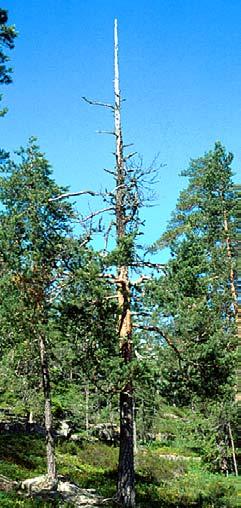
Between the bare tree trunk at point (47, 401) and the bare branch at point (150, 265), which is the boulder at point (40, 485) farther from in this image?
the bare branch at point (150, 265)

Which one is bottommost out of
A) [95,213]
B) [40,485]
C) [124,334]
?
[40,485]

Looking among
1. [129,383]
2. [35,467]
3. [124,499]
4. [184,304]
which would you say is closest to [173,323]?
[184,304]

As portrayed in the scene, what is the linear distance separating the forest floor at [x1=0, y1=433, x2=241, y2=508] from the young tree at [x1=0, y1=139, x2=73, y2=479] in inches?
109

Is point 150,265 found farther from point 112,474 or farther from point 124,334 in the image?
point 112,474

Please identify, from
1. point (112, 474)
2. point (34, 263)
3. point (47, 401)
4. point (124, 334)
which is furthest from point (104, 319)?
point (112, 474)

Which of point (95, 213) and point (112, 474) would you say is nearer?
point (95, 213)

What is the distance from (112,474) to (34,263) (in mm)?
10988

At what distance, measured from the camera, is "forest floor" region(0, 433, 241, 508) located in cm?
1419

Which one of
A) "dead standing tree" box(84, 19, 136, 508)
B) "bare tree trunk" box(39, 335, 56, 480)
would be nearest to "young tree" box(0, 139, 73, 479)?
"bare tree trunk" box(39, 335, 56, 480)

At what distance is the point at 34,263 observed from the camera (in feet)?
40.4

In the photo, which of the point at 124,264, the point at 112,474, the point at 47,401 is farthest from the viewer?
the point at 112,474

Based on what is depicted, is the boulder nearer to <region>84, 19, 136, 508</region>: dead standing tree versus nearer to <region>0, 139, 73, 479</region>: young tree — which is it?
<region>0, 139, 73, 479</region>: young tree

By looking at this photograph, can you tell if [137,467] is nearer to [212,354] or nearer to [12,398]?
[12,398]

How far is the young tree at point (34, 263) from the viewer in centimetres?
1195
